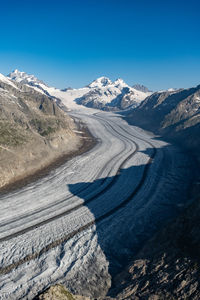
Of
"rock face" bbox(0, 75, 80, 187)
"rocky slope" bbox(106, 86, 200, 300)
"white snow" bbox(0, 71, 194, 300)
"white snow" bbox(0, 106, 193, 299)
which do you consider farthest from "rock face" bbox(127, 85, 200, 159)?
"rocky slope" bbox(106, 86, 200, 300)

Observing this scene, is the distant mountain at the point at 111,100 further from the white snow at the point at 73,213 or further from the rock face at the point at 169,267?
the rock face at the point at 169,267

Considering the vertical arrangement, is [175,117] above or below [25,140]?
above

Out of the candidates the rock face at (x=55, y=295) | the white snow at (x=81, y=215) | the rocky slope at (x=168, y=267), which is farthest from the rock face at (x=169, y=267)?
the rock face at (x=55, y=295)

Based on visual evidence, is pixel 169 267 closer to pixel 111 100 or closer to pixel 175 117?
pixel 175 117

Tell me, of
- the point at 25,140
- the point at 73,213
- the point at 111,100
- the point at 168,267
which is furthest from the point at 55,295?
the point at 111,100

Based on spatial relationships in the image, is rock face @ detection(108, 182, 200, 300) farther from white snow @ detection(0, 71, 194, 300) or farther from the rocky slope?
white snow @ detection(0, 71, 194, 300)

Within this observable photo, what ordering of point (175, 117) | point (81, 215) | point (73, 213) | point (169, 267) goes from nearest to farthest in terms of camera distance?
point (169, 267)
point (81, 215)
point (73, 213)
point (175, 117)
